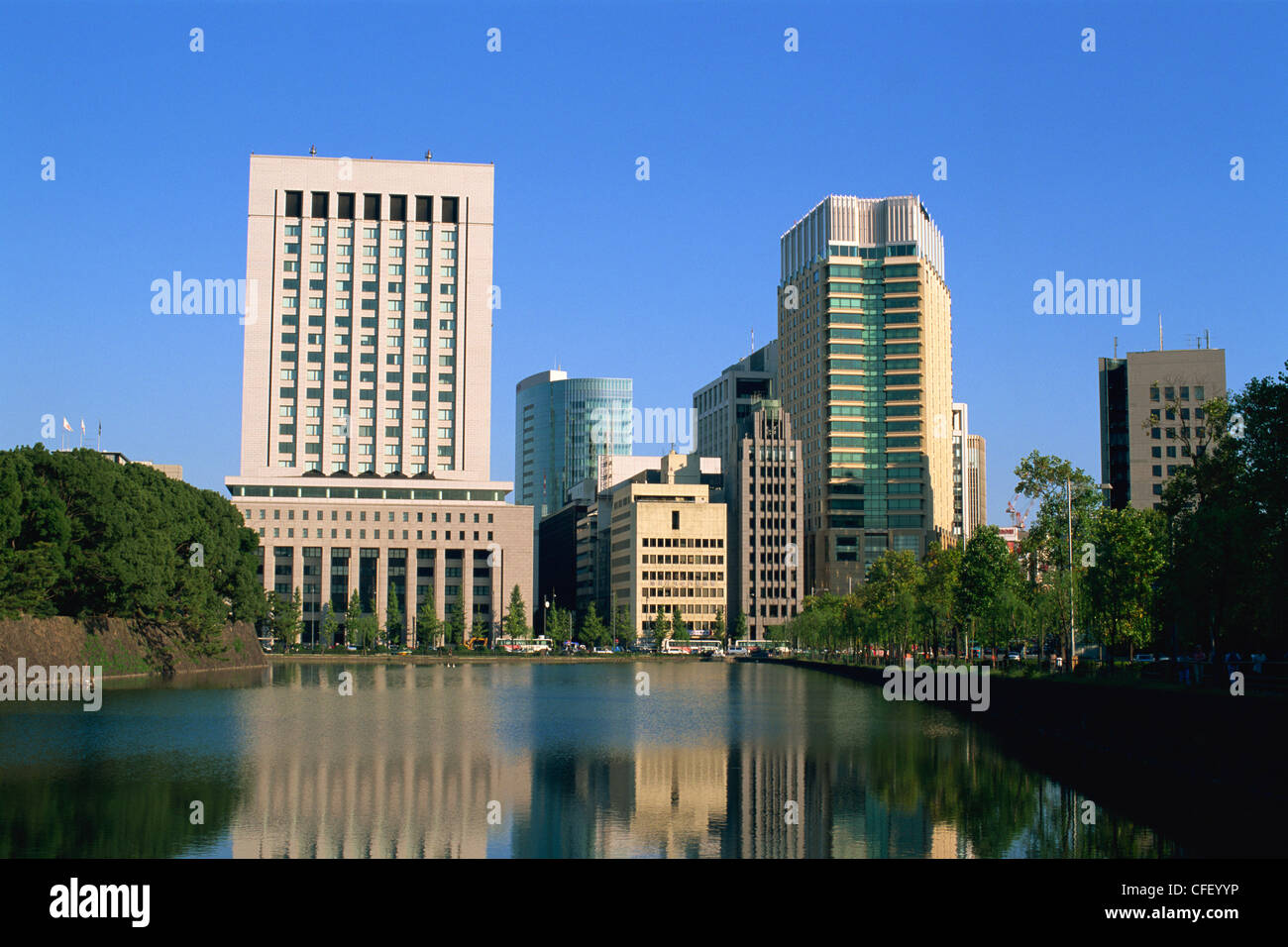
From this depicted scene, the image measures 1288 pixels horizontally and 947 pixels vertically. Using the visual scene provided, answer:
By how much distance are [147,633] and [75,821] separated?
87.2 metres

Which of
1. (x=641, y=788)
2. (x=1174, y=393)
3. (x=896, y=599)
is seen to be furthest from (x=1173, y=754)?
(x=1174, y=393)

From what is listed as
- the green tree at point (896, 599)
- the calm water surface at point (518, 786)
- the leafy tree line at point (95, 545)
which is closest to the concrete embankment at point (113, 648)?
the leafy tree line at point (95, 545)

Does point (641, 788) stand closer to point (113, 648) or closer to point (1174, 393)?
point (113, 648)

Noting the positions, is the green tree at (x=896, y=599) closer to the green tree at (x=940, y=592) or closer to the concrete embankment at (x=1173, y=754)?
the green tree at (x=940, y=592)

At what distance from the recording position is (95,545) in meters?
100

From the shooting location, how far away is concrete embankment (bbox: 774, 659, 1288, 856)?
1478 inches

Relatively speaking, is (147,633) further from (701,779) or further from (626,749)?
(701,779)

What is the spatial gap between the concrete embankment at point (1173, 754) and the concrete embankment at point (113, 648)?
6905 cm

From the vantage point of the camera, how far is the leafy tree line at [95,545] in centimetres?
8825

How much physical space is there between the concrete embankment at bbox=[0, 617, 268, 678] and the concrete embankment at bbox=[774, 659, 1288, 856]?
6905cm

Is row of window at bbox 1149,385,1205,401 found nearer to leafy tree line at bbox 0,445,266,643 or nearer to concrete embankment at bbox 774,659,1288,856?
concrete embankment at bbox 774,659,1288,856

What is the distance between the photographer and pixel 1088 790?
45000 millimetres

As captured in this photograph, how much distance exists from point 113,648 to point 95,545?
11424 mm
